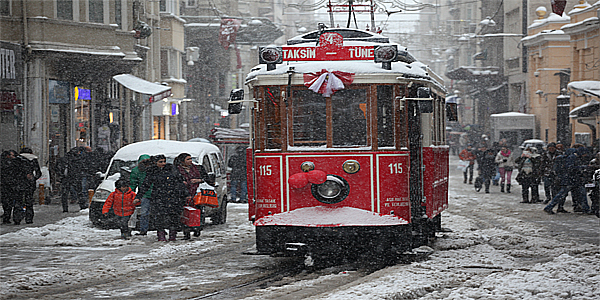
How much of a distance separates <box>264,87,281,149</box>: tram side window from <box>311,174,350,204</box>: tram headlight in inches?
30.7

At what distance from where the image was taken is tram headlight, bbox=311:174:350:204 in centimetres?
995

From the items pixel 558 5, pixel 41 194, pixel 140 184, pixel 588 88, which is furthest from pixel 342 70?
pixel 558 5

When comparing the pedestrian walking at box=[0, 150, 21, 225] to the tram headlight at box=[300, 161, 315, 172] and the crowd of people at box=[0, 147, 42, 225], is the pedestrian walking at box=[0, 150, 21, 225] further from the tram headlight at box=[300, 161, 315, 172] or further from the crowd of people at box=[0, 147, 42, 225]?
the tram headlight at box=[300, 161, 315, 172]

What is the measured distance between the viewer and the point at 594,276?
361 inches

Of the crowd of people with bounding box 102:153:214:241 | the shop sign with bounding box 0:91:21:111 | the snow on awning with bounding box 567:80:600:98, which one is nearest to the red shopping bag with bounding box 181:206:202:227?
the crowd of people with bounding box 102:153:214:241

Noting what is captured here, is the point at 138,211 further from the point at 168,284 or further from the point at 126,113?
the point at 126,113

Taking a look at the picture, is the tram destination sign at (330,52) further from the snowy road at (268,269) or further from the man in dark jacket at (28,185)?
the man in dark jacket at (28,185)

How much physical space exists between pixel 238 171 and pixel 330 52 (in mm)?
11052

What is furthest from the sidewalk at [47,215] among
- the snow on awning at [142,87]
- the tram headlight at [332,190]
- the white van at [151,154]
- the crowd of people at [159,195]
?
the snow on awning at [142,87]

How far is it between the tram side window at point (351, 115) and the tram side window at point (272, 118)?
733 millimetres

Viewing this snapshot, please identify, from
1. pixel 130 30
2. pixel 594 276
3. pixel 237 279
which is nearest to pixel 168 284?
pixel 237 279

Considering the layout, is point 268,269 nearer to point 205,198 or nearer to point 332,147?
point 332,147

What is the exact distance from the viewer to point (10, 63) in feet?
71.4

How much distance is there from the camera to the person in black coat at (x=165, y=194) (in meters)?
12.9
